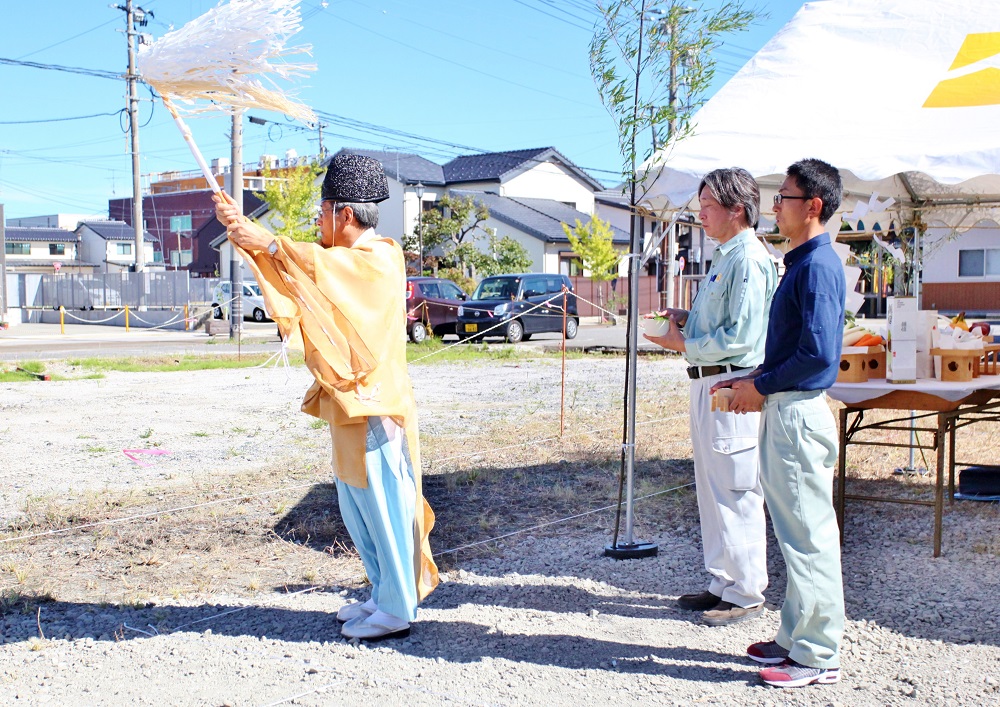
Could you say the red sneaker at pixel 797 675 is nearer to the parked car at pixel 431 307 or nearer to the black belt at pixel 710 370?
the black belt at pixel 710 370

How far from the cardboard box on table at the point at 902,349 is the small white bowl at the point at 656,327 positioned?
1.46 metres

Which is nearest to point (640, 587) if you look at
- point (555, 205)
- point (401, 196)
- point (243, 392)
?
point (243, 392)

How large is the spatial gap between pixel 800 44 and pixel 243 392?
8.35m

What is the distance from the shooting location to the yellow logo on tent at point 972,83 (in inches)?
204

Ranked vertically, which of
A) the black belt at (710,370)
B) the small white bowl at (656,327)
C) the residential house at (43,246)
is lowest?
the black belt at (710,370)

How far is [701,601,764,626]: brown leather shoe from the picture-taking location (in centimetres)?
396

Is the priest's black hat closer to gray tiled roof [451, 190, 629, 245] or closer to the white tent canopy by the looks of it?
the white tent canopy

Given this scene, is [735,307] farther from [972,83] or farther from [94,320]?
[94,320]

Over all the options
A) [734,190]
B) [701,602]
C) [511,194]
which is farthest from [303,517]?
[511,194]

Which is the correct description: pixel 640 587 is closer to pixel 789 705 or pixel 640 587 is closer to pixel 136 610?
pixel 789 705

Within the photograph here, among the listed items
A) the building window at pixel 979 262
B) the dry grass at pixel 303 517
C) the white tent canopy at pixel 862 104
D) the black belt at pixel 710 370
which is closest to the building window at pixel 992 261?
the building window at pixel 979 262

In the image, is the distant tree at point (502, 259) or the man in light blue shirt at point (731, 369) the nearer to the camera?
the man in light blue shirt at point (731, 369)

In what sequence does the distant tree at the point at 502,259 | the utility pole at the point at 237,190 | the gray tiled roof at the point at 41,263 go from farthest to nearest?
the gray tiled roof at the point at 41,263, the distant tree at the point at 502,259, the utility pole at the point at 237,190

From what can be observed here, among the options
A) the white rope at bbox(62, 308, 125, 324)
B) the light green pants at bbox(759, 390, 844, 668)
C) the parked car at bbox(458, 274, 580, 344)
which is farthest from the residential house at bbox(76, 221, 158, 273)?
the light green pants at bbox(759, 390, 844, 668)
